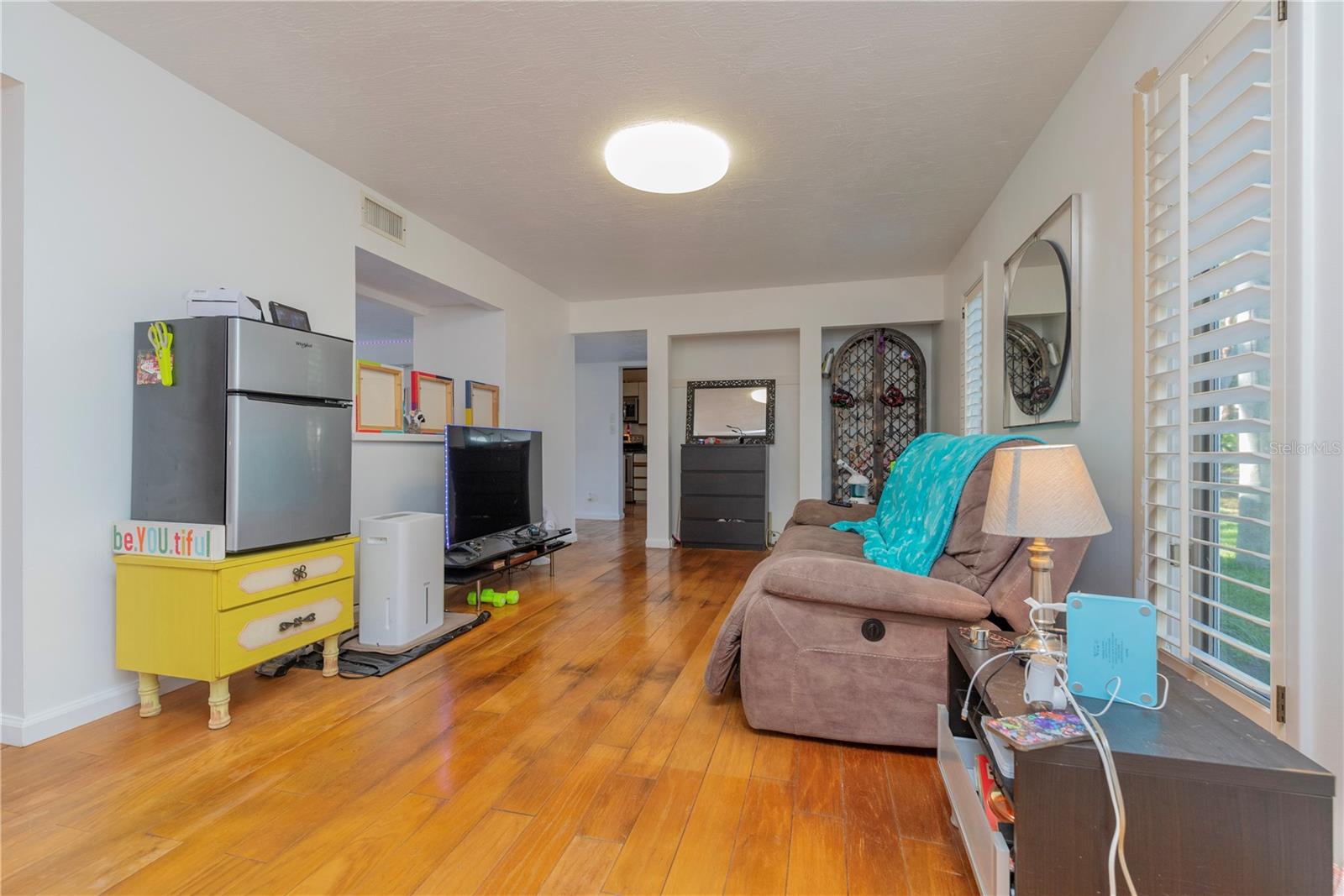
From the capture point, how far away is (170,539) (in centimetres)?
200

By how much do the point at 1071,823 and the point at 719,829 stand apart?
81cm

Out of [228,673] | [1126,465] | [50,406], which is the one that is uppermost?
[50,406]

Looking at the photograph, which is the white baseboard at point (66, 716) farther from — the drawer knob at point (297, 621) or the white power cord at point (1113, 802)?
the white power cord at point (1113, 802)

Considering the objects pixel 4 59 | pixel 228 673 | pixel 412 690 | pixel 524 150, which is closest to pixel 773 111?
pixel 524 150

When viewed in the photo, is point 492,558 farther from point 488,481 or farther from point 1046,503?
point 1046,503

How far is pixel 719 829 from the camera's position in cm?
146

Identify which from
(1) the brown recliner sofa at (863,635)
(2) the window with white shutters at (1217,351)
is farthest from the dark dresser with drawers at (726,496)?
(2) the window with white shutters at (1217,351)

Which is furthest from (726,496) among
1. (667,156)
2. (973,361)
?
(667,156)

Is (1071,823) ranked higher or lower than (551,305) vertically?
lower

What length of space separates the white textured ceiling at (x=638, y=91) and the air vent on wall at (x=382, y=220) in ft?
0.43

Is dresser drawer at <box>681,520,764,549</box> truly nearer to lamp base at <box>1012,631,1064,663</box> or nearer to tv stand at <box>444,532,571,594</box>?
tv stand at <box>444,532,571,594</box>

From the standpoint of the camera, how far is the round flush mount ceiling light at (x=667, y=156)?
2.50m

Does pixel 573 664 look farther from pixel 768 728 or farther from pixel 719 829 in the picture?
pixel 719 829

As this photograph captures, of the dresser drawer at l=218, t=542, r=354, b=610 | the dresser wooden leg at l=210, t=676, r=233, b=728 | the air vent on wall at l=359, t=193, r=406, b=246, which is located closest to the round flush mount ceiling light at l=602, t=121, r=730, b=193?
the air vent on wall at l=359, t=193, r=406, b=246
